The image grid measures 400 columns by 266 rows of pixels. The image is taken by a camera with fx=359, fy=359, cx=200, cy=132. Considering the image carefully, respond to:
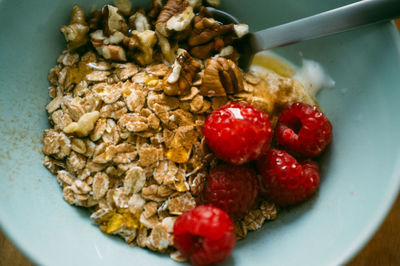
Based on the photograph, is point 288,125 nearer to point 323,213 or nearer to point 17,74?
point 323,213

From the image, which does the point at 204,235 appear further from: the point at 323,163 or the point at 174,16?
the point at 174,16

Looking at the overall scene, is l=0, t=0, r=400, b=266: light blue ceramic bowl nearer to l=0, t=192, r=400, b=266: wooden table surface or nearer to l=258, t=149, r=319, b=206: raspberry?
l=258, t=149, r=319, b=206: raspberry

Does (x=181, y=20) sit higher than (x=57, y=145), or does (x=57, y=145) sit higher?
(x=181, y=20)

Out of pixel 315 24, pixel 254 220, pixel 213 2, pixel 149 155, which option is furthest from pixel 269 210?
pixel 213 2

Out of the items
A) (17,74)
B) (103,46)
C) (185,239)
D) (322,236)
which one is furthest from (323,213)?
(17,74)

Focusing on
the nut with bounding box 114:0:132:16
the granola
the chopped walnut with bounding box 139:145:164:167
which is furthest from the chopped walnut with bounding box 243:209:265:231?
the nut with bounding box 114:0:132:16
